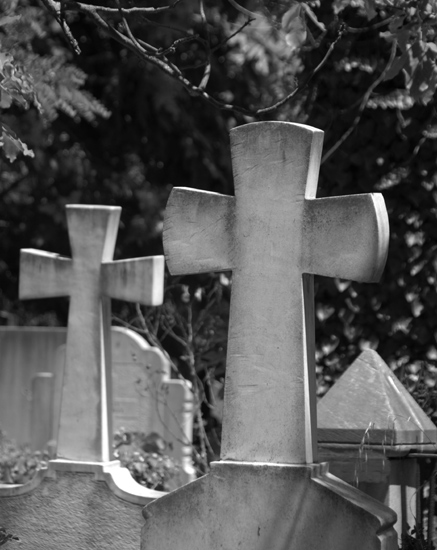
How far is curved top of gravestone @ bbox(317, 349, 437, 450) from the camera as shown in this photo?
448 cm

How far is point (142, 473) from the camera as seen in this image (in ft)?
23.1

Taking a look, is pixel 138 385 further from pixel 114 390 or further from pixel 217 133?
pixel 217 133

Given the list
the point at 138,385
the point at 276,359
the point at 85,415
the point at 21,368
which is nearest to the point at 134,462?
the point at 85,415

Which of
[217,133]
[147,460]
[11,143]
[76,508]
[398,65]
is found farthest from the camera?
[217,133]

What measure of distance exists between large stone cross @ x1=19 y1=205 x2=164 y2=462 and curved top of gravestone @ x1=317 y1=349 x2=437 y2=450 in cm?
126

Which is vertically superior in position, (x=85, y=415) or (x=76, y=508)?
(x=85, y=415)

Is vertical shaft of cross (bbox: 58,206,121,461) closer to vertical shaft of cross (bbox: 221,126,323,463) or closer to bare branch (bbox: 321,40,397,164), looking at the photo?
bare branch (bbox: 321,40,397,164)

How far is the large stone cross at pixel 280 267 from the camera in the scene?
3.62 meters

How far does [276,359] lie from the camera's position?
3680 millimetres

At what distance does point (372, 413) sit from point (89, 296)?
5.72 feet

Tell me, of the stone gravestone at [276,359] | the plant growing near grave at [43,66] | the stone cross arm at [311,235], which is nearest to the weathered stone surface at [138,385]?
the plant growing near grave at [43,66]

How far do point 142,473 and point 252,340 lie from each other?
11.7ft

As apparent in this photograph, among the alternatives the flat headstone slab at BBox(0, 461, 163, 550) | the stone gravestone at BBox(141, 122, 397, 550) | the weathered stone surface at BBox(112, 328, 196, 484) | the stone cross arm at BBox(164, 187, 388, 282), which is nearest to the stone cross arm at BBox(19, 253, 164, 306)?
the flat headstone slab at BBox(0, 461, 163, 550)

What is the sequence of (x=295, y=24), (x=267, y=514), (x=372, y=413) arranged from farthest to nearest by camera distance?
(x=295, y=24) < (x=372, y=413) < (x=267, y=514)
